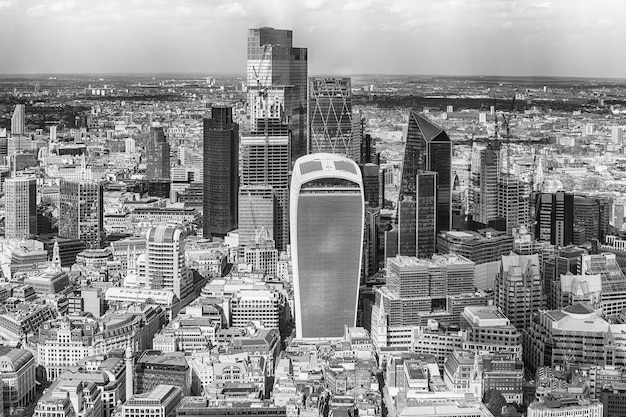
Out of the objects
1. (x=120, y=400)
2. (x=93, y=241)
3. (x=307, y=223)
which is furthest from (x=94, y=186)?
(x=120, y=400)

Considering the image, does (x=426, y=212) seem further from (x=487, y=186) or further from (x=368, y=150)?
(x=487, y=186)

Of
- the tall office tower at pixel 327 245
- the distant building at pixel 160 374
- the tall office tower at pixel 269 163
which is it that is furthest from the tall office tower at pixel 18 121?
the distant building at pixel 160 374

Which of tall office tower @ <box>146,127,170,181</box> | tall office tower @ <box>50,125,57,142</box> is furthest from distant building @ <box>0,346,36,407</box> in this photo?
tall office tower @ <box>50,125,57,142</box>

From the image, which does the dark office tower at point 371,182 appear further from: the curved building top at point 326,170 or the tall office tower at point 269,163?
the tall office tower at point 269,163

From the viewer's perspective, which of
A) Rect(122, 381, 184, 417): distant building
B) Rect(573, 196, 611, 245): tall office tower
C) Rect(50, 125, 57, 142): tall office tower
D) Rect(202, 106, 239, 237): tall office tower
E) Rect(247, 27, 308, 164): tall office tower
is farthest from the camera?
Rect(50, 125, 57, 142): tall office tower

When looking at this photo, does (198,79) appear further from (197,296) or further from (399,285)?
(399,285)

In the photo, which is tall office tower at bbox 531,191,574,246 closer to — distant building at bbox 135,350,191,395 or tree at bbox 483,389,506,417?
tree at bbox 483,389,506,417
